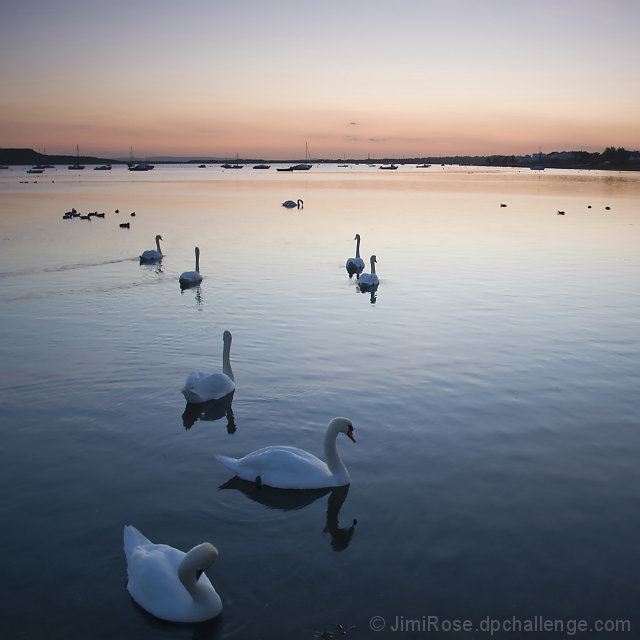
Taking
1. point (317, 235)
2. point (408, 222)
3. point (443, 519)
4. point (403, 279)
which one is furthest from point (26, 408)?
point (408, 222)

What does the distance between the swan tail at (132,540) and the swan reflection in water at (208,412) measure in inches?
131

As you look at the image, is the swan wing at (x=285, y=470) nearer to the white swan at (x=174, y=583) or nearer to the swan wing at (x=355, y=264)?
the white swan at (x=174, y=583)

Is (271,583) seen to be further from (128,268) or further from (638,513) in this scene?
(128,268)

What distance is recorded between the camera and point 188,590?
546 centimetres

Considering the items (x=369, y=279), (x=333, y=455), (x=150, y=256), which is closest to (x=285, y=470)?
(x=333, y=455)

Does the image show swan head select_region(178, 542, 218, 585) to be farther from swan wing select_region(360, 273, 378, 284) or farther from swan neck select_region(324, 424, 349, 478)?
swan wing select_region(360, 273, 378, 284)

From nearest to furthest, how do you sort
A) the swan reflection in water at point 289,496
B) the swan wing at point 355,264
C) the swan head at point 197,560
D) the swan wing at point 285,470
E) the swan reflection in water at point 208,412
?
the swan head at point 197,560 < the swan reflection in water at point 289,496 < the swan wing at point 285,470 < the swan reflection in water at point 208,412 < the swan wing at point 355,264

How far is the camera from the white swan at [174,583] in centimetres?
532

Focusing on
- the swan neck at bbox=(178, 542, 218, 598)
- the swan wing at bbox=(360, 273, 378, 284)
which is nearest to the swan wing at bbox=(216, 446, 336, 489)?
the swan neck at bbox=(178, 542, 218, 598)

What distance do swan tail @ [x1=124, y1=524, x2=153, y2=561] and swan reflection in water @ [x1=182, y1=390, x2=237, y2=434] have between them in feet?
10.9

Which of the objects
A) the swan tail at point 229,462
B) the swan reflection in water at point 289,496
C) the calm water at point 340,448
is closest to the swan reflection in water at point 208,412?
the calm water at point 340,448

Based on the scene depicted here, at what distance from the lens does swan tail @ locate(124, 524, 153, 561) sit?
606cm

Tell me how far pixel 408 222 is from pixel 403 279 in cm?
1874

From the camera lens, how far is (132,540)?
6.12 m
